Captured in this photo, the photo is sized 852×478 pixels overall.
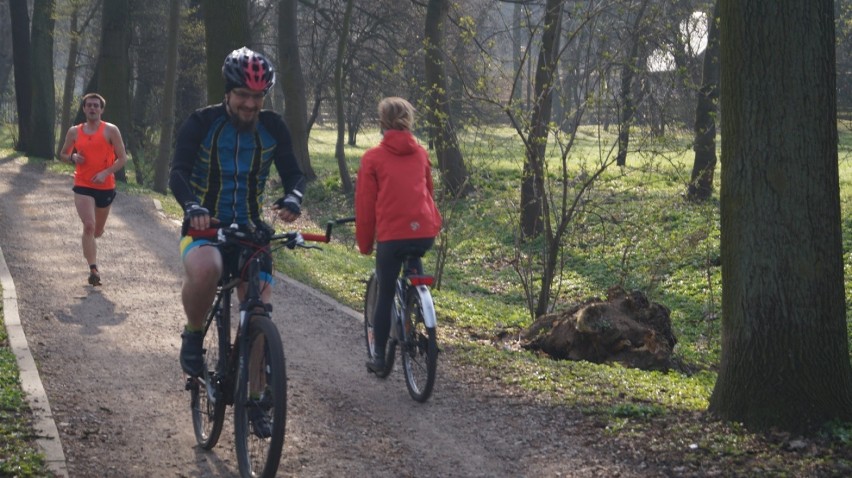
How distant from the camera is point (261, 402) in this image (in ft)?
16.2

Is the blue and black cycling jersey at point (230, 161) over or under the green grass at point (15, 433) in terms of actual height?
over

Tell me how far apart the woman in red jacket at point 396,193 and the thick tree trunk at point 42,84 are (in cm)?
2490

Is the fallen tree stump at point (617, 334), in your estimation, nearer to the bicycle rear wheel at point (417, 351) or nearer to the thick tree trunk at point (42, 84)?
the bicycle rear wheel at point (417, 351)

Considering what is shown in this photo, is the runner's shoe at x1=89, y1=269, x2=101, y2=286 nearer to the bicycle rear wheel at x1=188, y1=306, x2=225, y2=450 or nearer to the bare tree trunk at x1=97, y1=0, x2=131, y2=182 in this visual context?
the bicycle rear wheel at x1=188, y1=306, x2=225, y2=450

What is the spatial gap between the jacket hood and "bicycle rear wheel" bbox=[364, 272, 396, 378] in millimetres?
1045

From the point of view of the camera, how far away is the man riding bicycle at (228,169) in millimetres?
5242

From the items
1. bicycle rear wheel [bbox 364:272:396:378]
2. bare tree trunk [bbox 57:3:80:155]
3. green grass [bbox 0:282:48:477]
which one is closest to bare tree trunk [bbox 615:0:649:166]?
bicycle rear wheel [bbox 364:272:396:378]

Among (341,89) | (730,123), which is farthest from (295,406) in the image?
(341,89)

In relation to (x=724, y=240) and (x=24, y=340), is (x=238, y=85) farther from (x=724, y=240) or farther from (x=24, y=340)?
(x=24, y=340)

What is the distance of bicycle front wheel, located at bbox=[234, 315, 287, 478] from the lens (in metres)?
4.72

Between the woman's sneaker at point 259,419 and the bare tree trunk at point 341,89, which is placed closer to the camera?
the woman's sneaker at point 259,419

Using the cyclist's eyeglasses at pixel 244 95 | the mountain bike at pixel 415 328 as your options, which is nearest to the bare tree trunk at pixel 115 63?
the mountain bike at pixel 415 328

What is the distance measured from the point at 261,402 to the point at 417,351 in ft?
7.55

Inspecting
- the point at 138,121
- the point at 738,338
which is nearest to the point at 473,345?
the point at 738,338
